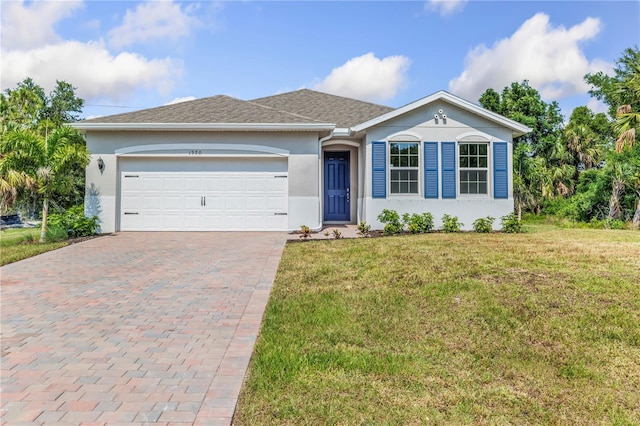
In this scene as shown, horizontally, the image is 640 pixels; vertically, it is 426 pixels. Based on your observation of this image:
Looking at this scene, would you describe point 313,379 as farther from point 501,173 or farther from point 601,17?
point 601,17

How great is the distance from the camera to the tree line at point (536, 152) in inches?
428

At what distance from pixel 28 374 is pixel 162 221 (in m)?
9.90

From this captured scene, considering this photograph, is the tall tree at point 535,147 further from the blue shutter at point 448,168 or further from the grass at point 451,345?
the grass at point 451,345

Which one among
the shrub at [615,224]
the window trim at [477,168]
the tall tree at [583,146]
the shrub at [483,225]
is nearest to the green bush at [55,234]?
the window trim at [477,168]

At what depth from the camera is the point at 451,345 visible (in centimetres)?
379

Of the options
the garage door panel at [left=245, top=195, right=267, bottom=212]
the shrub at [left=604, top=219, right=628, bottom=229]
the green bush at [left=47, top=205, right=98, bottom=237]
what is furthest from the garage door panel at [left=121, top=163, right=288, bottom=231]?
the shrub at [left=604, top=219, right=628, bottom=229]

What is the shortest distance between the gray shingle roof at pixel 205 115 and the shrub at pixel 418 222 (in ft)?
14.3

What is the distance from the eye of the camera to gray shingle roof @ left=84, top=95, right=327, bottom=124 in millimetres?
12484

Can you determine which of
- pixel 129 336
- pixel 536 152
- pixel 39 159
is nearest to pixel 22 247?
pixel 39 159

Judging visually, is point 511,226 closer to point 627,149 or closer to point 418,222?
point 418,222

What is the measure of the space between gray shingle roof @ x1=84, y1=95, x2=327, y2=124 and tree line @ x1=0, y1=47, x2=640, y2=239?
6.13ft

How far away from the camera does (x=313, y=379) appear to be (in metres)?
3.07

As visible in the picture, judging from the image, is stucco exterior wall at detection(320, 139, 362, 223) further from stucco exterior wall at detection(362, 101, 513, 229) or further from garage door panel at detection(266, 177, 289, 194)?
garage door panel at detection(266, 177, 289, 194)

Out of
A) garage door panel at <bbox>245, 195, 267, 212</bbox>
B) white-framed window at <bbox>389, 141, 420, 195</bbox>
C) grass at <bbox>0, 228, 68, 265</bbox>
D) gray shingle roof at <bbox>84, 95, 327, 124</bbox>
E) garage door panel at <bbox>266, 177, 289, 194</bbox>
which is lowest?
grass at <bbox>0, 228, 68, 265</bbox>
